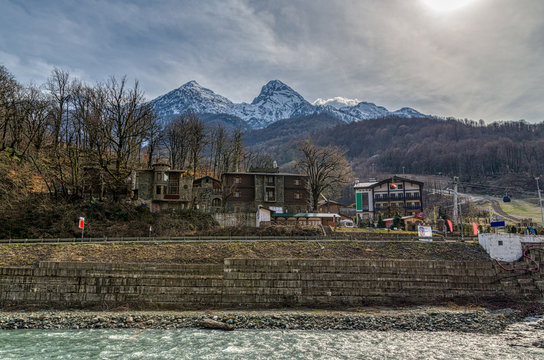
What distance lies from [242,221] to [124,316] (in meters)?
25.5

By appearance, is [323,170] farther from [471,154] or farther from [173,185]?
[471,154]

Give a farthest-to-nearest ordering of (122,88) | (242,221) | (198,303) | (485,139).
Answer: (485,139) → (242,221) → (122,88) → (198,303)

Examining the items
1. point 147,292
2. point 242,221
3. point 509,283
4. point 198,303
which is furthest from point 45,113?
point 509,283

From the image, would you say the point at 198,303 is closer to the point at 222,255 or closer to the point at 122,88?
the point at 222,255

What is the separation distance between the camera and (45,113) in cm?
4284

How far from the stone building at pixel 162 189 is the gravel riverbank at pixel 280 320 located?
25.0 m

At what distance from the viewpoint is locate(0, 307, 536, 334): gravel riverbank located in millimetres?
18547

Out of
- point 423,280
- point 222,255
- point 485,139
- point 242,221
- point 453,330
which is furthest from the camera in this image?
point 485,139

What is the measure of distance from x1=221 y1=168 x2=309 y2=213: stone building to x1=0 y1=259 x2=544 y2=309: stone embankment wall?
28.3 metres

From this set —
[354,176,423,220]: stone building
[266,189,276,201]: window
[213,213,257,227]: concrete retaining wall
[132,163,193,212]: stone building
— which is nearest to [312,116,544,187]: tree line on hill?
[354,176,423,220]: stone building

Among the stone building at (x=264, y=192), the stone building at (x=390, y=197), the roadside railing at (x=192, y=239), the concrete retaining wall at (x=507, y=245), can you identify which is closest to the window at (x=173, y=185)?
the stone building at (x=264, y=192)

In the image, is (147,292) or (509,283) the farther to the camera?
(509,283)

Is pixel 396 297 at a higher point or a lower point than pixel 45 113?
lower

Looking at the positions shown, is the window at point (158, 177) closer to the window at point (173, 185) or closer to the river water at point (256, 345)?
the window at point (173, 185)
